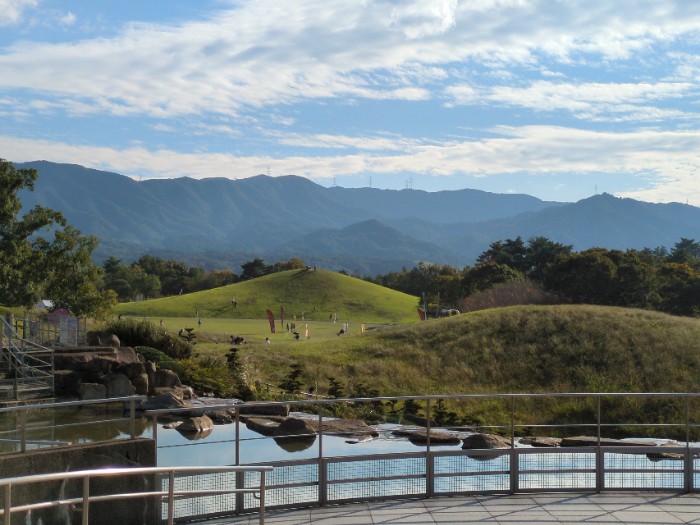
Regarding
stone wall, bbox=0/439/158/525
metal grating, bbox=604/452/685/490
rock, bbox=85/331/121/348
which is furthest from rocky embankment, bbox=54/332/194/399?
metal grating, bbox=604/452/685/490

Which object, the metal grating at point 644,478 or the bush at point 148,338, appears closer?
the metal grating at point 644,478

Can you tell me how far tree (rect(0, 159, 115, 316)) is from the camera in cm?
3288

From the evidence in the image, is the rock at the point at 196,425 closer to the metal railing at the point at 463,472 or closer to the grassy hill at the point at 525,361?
the grassy hill at the point at 525,361

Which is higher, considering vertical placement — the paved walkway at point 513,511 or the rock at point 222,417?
the paved walkway at point 513,511

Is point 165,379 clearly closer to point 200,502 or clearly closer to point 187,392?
point 187,392

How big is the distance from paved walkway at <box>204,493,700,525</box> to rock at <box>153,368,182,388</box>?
1639 cm

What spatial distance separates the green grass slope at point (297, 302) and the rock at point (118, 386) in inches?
1810

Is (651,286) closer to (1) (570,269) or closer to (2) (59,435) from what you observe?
(1) (570,269)

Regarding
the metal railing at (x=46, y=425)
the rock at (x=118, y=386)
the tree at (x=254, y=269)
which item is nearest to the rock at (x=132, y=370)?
the rock at (x=118, y=386)

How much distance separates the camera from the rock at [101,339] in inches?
1145

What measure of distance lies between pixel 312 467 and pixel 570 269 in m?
56.1

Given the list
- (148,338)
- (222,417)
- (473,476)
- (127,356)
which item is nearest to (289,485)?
(473,476)

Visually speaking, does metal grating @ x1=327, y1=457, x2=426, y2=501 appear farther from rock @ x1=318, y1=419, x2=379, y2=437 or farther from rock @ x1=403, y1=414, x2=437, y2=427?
rock @ x1=403, y1=414, x2=437, y2=427

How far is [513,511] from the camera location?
10117 mm
